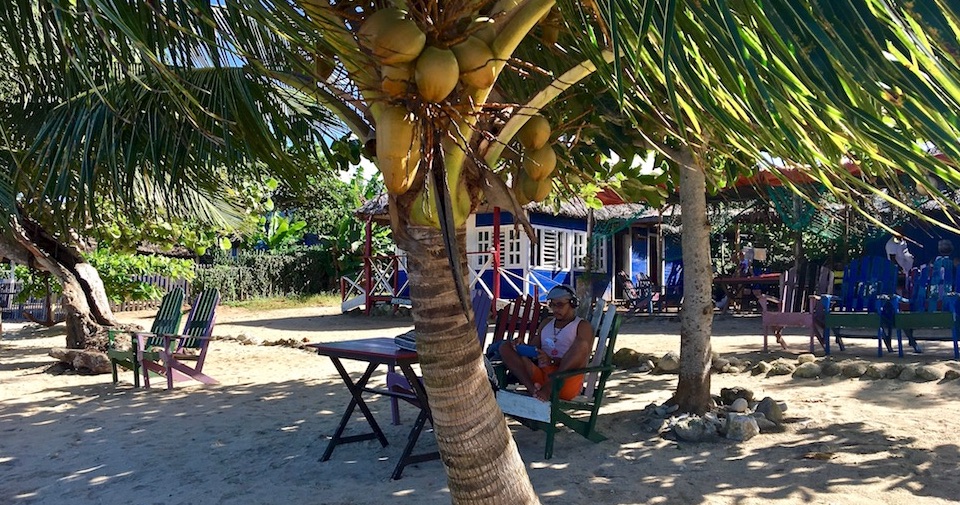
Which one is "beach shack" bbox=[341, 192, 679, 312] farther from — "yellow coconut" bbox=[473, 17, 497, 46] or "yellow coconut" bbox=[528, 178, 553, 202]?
"yellow coconut" bbox=[473, 17, 497, 46]

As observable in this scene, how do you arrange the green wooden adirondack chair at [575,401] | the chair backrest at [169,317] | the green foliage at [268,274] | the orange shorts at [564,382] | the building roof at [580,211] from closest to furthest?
the green wooden adirondack chair at [575,401], the orange shorts at [564,382], the chair backrest at [169,317], the building roof at [580,211], the green foliage at [268,274]

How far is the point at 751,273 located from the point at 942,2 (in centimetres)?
1658

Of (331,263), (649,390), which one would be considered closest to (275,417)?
(649,390)

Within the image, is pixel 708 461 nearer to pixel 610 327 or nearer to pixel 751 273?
pixel 610 327

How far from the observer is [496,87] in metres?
2.38

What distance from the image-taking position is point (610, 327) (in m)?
4.88

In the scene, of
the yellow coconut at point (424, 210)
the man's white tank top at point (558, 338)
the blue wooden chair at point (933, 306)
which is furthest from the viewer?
the blue wooden chair at point (933, 306)

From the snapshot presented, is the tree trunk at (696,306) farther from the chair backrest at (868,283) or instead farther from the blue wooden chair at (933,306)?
the chair backrest at (868,283)

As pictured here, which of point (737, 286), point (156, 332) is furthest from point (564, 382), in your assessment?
point (737, 286)

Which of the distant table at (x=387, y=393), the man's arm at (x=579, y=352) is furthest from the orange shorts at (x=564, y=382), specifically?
the distant table at (x=387, y=393)

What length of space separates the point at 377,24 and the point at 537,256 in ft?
51.9

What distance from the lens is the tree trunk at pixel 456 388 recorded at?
2100 millimetres

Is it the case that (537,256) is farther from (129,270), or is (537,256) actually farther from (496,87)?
(496,87)

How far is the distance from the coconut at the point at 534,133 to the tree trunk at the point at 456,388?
37 cm
